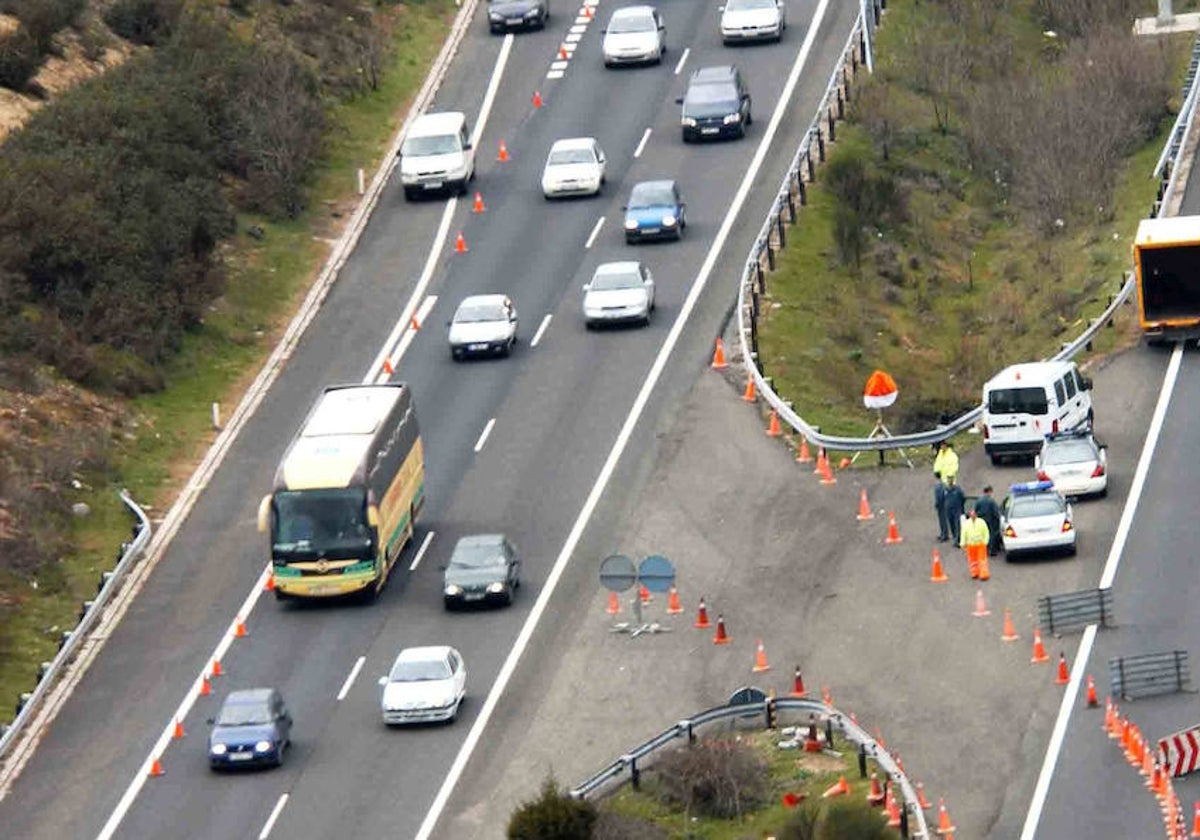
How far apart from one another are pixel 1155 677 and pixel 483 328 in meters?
25.7

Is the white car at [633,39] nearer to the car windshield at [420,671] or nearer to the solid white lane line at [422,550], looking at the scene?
the solid white lane line at [422,550]

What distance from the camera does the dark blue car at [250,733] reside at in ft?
192

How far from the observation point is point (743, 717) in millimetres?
57375

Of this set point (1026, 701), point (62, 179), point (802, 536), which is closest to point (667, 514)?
point (802, 536)

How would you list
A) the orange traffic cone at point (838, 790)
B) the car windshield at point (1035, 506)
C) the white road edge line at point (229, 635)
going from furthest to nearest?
the car windshield at point (1035, 506) < the white road edge line at point (229, 635) < the orange traffic cone at point (838, 790)

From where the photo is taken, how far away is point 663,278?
81.9 m

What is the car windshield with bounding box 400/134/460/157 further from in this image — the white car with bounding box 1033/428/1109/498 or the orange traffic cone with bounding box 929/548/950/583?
the orange traffic cone with bounding box 929/548/950/583

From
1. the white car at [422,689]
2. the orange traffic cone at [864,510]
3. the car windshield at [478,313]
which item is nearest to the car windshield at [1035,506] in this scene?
the orange traffic cone at [864,510]

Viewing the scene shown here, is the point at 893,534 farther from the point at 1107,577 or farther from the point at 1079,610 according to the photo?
the point at 1079,610

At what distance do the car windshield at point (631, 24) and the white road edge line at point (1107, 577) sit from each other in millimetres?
27279

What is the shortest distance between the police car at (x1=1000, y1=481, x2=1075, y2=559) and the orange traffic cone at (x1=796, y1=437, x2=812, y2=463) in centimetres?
821

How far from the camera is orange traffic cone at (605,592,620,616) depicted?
212 feet

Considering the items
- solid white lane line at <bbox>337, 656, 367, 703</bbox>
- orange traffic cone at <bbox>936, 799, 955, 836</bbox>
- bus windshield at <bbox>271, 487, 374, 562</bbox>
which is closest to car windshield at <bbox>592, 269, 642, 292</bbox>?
bus windshield at <bbox>271, 487, 374, 562</bbox>

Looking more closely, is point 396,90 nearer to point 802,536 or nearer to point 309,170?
point 309,170
